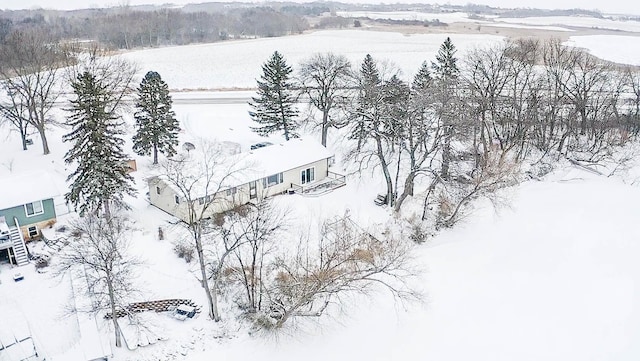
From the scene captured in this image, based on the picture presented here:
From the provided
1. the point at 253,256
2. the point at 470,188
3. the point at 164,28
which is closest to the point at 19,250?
the point at 253,256

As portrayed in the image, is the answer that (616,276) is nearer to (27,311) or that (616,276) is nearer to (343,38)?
(27,311)

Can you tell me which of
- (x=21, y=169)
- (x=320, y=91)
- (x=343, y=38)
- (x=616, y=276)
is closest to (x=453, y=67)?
(x=320, y=91)

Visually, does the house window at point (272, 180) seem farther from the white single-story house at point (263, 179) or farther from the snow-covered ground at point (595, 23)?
the snow-covered ground at point (595, 23)

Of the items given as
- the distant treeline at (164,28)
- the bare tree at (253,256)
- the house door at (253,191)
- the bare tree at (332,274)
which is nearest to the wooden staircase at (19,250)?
the bare tree at (253,256)

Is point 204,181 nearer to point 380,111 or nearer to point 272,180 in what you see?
point 272,180

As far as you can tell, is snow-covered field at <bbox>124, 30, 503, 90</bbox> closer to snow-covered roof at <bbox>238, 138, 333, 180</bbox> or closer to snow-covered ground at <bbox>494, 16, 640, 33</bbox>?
snow-covered roof at <bbox>238, 138, 333, 180</bbox>

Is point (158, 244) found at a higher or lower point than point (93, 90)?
lower
